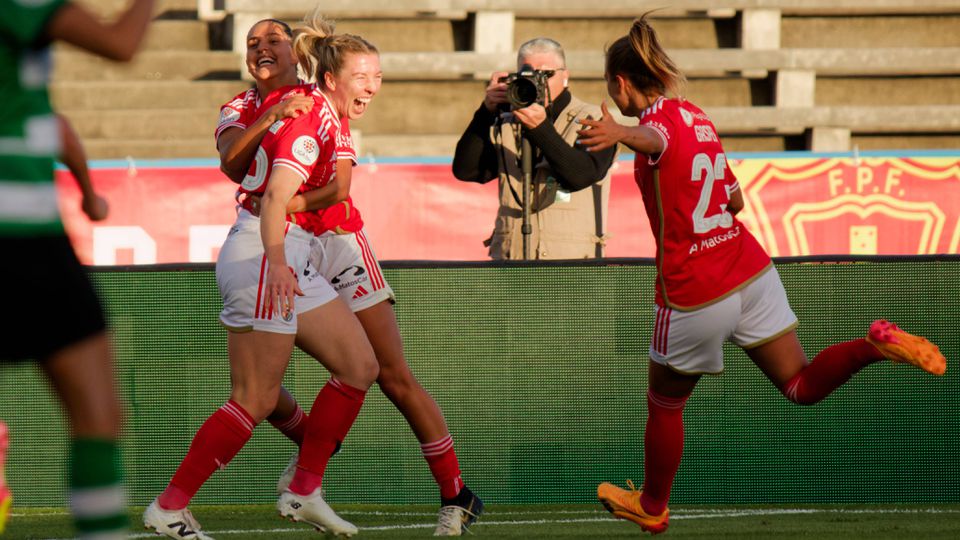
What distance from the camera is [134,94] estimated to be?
1501 centimetres

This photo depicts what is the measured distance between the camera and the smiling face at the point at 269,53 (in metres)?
6.43

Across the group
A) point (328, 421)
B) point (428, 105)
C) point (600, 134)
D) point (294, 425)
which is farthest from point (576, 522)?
point (428, 105)

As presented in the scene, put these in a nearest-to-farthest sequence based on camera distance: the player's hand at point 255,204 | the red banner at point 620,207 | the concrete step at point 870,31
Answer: the player's hand at point 255,204
the red banner at point 620,207
the concrete step at point 870,31

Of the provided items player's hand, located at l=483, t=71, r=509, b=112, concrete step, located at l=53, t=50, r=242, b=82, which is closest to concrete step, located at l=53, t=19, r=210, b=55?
concrete step, located at l=53, t=50, r=242, b=82

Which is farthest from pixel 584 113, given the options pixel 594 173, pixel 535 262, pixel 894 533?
pixel 894 533

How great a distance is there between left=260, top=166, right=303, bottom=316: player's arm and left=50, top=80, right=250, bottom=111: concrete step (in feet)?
30.8

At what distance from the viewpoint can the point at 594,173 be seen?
8.09m

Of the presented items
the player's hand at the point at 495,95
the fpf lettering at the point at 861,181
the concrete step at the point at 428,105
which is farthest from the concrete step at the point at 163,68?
the player's hand at the point at 495,95

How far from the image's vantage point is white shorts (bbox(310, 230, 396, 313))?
6.23m

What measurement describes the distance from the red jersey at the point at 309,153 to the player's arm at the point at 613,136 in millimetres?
983

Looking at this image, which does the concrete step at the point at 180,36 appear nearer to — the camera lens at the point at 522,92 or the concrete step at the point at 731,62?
the concrete step at the point at 731,62

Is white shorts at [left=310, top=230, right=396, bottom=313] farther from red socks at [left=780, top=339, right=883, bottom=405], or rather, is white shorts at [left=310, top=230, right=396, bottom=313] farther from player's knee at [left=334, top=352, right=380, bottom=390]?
red socks at [left=780, top=339, right=883, bottom=405]

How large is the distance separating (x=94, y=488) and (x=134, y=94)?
38.6ft

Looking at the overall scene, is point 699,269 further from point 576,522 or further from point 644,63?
point 576,522
